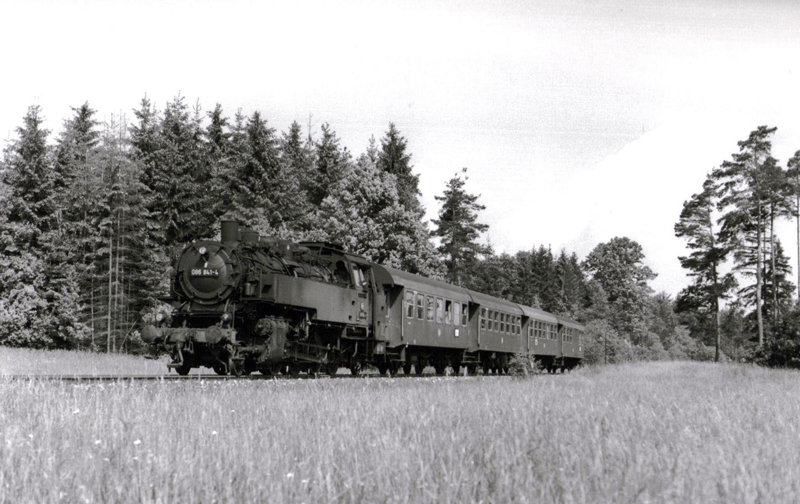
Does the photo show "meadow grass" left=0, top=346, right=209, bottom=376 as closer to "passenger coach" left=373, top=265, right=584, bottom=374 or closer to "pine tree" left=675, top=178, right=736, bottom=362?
"passenger coach" left=373, top=265, right=584, bottom=374

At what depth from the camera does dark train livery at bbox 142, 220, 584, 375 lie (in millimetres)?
15961

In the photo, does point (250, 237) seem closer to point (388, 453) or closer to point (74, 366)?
point (74, 366)

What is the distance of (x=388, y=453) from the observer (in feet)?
16.6

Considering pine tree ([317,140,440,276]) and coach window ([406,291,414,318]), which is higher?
pine tree ([317,140,440,276])

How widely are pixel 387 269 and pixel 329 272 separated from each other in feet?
8.13

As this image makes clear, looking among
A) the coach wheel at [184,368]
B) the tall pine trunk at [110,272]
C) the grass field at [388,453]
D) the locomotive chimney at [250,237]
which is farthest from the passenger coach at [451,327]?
the tall pine trunk at [110,272]

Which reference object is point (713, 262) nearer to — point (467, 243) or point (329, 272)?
point (467, 243)

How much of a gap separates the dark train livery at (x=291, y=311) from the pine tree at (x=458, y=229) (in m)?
42.1

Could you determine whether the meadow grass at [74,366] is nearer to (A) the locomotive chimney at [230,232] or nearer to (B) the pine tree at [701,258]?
(A) the locomotive chimney at [230,232]

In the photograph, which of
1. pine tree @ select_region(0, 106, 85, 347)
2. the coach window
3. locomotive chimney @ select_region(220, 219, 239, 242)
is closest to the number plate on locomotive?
locomotive chimney @ select_region(220, 219, 239, 242)

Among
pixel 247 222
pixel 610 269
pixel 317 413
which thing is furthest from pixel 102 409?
pixel 610 269

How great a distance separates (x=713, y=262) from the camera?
5428 cm

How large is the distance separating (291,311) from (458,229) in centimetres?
5013

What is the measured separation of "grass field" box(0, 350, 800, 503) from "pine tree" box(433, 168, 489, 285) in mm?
57846
